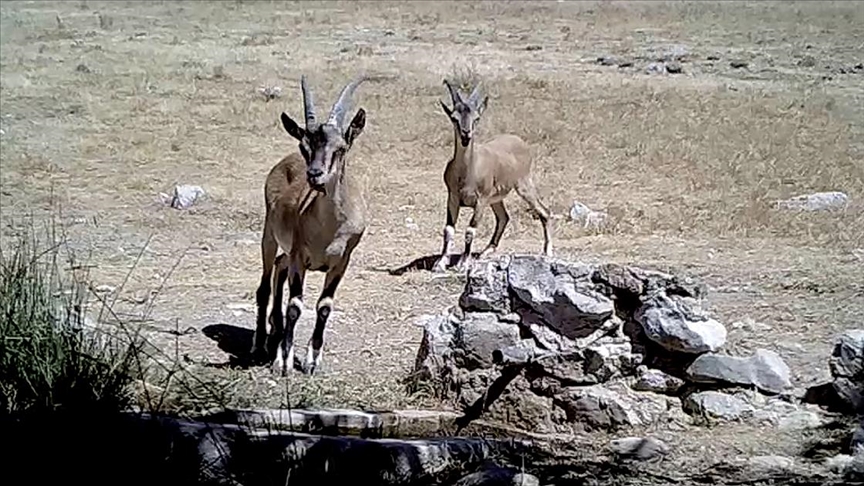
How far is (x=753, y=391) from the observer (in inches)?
171

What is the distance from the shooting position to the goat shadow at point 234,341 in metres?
5.28

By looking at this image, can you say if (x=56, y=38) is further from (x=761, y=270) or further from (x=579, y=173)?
(x=761, y=270)

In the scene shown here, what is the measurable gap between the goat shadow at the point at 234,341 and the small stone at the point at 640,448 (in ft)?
5.84

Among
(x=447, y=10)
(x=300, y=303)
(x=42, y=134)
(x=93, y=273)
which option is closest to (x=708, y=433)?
(x=300, y=303)

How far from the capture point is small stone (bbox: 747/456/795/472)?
375 cm

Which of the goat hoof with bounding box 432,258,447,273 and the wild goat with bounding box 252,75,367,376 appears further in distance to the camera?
the goat hoof with bounding box 432,258,447,273

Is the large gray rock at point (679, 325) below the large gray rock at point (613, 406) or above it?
above

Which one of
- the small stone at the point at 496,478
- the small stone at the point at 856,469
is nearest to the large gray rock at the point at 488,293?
the small stone at the point at 496,478

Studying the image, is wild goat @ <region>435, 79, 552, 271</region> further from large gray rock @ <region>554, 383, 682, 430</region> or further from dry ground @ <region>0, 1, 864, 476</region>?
large gray rock @ <region>554, 383, 682, 430</region>

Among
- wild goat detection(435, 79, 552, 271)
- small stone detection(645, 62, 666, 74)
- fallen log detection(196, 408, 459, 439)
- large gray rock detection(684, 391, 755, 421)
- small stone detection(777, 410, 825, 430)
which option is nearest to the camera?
fallen log detection(196, 408, 459, 439)

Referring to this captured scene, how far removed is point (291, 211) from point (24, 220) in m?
2.83

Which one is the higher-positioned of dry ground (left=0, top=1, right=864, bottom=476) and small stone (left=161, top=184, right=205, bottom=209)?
dry ground (left=0, top=1, right=864, bottom=476)

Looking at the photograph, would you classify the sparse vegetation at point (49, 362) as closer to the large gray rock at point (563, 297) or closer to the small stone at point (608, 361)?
the large gray rock at point (563, 297)

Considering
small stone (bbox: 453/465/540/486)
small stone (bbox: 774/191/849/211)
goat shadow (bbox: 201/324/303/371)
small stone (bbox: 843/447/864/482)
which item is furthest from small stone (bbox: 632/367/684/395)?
goat shadow (bbox: 201/324/303/371)
